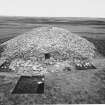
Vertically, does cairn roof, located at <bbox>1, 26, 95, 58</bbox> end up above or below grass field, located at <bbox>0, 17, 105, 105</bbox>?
above

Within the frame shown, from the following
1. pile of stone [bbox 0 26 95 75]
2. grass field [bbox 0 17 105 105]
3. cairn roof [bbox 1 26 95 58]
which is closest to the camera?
grass field [bbox 0 17 105 105]

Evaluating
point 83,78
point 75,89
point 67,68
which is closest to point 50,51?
point 67,68

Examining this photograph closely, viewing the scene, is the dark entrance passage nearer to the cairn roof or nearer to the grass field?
the grass field

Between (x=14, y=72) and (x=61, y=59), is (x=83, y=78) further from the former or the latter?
(x=14, y=72)

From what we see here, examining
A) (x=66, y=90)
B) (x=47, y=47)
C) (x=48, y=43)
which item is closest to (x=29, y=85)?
(x=66, y=90)

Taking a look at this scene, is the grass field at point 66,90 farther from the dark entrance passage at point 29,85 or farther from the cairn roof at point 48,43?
the cairn roof at point 48,43

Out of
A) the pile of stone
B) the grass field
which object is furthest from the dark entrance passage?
the pile of stone

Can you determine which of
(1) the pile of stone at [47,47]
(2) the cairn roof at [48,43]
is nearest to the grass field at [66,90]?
(1) the pile of stone at [47,47]
